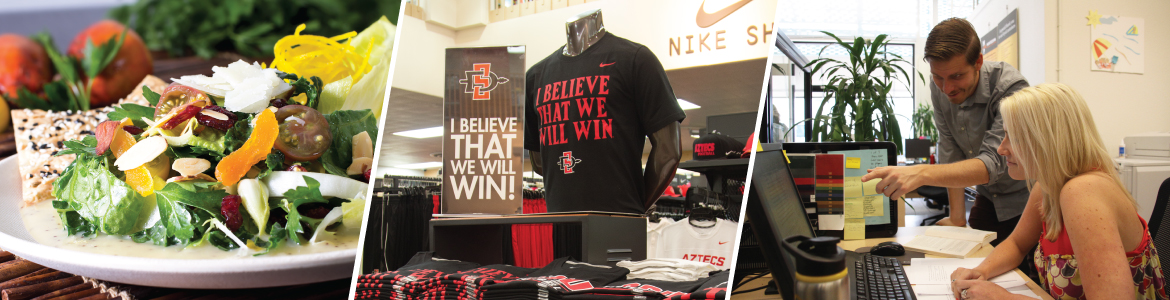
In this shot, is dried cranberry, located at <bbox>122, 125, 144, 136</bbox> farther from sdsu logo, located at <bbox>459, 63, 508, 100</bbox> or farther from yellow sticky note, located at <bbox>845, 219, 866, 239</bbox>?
yellow sticky note, located at <bbox>845, 219, 866, 239</bbox>

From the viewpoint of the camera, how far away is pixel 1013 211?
1.80 meters

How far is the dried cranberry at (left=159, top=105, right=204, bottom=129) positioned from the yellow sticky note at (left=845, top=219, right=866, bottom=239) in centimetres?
156

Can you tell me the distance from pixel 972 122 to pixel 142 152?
204 cm

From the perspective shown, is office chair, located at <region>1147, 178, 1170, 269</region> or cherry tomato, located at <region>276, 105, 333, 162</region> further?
office chair, located at <region>1147, 178, 1170, 269</region>

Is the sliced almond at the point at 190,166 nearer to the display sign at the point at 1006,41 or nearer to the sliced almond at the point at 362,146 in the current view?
the sliced almond at the point at 362,146

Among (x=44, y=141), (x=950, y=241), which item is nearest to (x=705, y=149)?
(x=950, y=241)

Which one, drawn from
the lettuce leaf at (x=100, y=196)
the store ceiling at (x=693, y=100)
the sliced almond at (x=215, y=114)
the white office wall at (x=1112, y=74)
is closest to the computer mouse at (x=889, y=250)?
the store ceiling at (x=693, y=100)

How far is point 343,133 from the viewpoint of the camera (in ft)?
3.34

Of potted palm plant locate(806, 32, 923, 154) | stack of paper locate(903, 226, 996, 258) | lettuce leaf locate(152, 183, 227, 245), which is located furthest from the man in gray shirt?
lettuce leaf locate(152, 183, 227, 245)

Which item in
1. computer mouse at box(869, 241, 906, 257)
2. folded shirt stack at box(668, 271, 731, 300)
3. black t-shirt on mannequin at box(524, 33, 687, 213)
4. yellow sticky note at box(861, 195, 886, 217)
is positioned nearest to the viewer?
folded shirt stack at box(668, 271, 731, 300)

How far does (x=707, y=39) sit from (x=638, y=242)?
301mm

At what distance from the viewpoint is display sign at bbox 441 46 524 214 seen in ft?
2.40

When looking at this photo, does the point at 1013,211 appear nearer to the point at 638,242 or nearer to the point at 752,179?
the point at 638,242

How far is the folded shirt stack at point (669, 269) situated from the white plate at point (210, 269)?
0.35 meters
